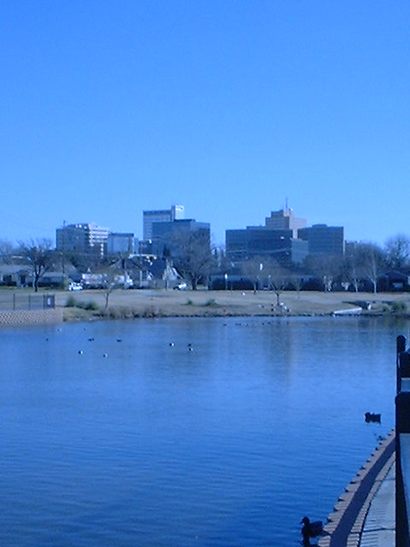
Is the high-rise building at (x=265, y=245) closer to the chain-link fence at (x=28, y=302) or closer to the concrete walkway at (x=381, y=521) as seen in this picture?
the chain-link fence at (x=28, y=302)

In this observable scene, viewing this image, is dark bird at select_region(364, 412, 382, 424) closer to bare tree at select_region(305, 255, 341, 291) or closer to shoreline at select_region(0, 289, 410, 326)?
shoreline at select_region(0, 289, 410, 326)

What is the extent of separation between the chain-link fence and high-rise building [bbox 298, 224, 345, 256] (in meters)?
107

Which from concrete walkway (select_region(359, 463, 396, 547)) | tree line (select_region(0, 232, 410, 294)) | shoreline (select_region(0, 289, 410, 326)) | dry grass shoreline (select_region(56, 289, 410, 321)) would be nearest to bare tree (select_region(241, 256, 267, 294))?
tree line (select_region(0, 232, 410, 294))

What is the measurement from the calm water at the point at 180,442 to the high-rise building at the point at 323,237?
139 m

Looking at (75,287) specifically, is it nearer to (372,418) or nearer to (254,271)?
(254,271)

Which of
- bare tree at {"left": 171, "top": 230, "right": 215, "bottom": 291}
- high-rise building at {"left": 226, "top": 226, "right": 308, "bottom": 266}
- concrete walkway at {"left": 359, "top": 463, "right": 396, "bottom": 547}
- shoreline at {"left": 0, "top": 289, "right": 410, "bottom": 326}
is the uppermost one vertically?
high-rise building at {"left": 226, "top": 226, "right": 308, "bottom": 266}

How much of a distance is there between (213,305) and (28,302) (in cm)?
1667

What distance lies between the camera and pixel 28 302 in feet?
246

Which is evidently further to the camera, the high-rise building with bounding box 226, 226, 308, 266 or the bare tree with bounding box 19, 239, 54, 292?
the high-rise building with bounding box 226, 226, 308, 266

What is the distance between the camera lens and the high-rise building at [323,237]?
183875 mm

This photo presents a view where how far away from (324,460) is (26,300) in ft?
191

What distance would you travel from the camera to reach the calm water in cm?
1553

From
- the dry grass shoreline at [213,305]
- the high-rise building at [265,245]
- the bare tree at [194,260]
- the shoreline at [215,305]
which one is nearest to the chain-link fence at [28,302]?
the shoreline at [215,305]

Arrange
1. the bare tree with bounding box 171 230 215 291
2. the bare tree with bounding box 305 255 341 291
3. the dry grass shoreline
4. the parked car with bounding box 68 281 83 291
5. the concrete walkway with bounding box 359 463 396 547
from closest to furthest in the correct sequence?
the concrete walkway with bounding box 359 463 396 547, the dry grass shoreline, the parked car with bounding box 68 281 83 291, the bare tree with bounding box 305 255 341 291, the bare tree with bounding box 171 230 215 291
